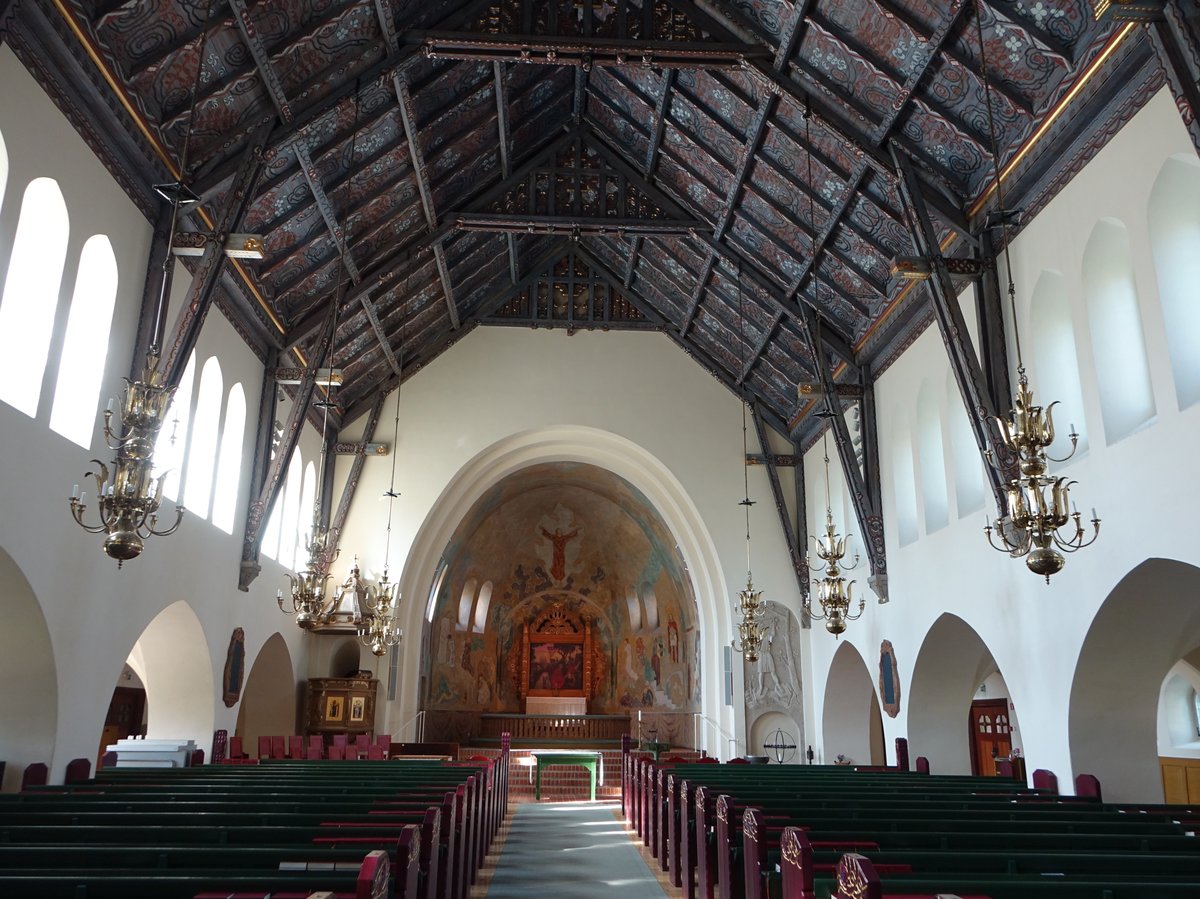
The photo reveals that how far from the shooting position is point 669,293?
19.2 meters

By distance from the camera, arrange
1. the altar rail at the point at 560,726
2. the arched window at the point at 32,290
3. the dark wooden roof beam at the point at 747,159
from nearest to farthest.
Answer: the arched window at the point at 32,290 → the dark wooden roof beam at the point at 747,159 → the altar rail at the point at 560,726

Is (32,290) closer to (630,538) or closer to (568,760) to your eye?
(568,760)

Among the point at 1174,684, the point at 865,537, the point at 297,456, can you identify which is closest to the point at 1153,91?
the point at 865,537

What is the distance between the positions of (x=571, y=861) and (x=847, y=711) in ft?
31.2

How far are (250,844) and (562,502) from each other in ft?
64.7

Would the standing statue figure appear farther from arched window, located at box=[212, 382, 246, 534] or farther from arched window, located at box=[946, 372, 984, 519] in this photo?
arched window, located at box=[946, 372, 984, 519]

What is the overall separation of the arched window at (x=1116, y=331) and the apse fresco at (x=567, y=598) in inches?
525

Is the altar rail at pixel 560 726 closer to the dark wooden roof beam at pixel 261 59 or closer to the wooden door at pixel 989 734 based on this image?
the wooden door at pixel 989 734

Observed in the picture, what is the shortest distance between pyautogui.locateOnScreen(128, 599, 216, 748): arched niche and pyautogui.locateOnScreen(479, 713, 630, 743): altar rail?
11802 mm

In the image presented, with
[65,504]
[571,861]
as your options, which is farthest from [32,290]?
[571,861]

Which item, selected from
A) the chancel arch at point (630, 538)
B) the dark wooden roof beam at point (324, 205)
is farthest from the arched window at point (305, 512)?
the dark wooden roof beam at point (324, 205)

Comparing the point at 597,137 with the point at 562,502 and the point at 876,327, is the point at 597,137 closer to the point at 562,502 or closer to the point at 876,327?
the point at 876,327

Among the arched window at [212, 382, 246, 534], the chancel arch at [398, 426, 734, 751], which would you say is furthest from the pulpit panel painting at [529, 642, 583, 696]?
the arched window at [212, 382, 246, 534]

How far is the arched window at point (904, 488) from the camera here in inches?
569
